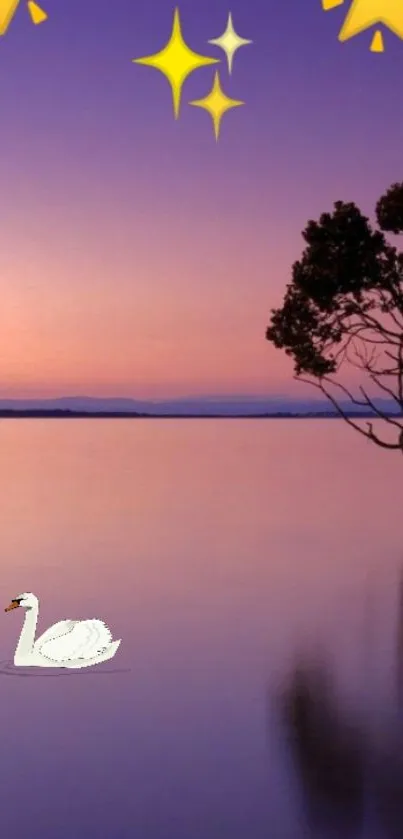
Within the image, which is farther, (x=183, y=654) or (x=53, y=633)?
(x=183, y=654)

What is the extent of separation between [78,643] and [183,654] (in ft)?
8.38

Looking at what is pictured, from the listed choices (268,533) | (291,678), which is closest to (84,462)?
(268,533)

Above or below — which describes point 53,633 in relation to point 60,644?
above

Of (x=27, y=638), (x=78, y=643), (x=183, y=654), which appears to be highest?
(x=27, y=638)

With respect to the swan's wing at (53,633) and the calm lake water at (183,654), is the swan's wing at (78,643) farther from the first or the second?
the calm lake water at (183,654)

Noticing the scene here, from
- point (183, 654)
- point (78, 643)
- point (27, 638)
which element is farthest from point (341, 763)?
point (183, 654)

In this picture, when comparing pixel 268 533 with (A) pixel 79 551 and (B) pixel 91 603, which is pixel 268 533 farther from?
(B) pixel 91 603

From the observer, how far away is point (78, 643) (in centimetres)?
1573

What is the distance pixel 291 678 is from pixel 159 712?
2749 millimetres

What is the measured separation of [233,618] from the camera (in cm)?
2122

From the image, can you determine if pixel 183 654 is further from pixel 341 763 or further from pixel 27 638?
pixel 341 763

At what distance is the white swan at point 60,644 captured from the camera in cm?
1523

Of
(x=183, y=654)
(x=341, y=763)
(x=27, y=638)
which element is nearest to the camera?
(x=341, y=763)

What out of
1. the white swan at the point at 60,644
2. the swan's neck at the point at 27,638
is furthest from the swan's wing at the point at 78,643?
the swan's neck at the point at 27,638
